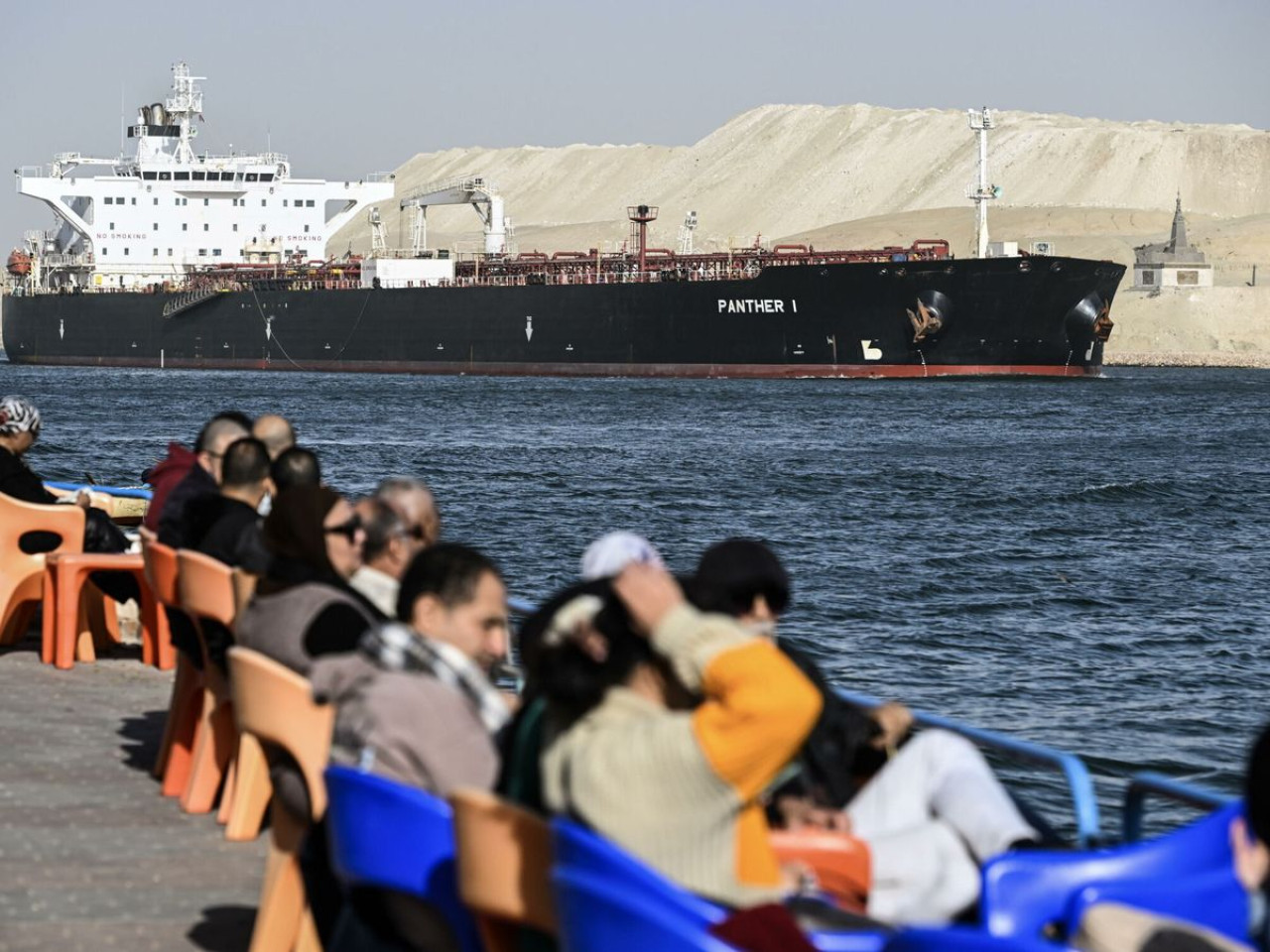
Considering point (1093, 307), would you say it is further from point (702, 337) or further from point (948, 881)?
point (948, 881)

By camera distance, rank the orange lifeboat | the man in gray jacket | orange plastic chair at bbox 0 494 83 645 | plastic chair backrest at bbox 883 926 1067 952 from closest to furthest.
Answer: plastic chair backrest at bbox 883 926 1067 952
the man in gray jacket
orange plastic chair at bbox 0 494 83 645
the orange lifeboat

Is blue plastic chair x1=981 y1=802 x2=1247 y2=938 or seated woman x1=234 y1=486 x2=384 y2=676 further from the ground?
seated woman x1=234 y1=486 x2=384 y2=676

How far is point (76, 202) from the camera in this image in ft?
195

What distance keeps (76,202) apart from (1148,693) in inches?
2070

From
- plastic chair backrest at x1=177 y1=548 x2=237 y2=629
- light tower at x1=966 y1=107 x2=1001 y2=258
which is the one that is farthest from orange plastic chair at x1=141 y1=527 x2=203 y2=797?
light tower at x1=966 y1=107 x2=1001 y2=258

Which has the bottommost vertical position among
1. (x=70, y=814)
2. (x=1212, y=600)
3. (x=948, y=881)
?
(x=1212, y=600)

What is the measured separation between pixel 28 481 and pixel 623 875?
554 centimetres

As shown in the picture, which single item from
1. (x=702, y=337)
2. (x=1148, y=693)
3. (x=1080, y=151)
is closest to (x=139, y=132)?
(x=702, y=337)

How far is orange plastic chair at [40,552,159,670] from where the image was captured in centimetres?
696

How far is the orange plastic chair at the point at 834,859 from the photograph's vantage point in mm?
3346

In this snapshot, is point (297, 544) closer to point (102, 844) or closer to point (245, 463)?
point (102, 844)

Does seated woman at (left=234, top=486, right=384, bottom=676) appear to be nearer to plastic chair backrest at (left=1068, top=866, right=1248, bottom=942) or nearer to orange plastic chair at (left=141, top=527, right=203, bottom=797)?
orange plastic chair at (left=141, top=527, right=203, bottom=797)

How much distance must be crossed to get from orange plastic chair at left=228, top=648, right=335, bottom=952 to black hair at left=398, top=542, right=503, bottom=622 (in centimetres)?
52

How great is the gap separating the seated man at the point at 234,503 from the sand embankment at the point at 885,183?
11690 centimetres
